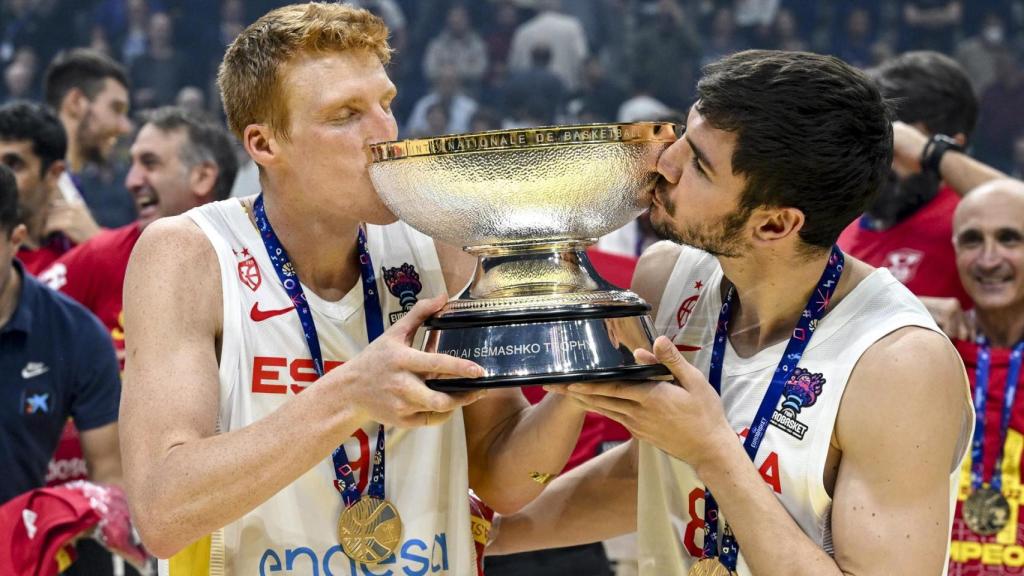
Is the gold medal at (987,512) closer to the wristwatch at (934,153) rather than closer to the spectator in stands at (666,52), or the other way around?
the wristwatch at (934,153)

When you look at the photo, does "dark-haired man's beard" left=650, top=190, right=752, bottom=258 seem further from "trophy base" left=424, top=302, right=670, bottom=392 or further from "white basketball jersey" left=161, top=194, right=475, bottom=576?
"white basketball jersey" left=161, top=194, right=475, bottom=576

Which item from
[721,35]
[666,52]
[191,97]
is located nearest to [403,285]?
[191,97]

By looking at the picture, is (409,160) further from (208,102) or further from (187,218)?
(208,102)

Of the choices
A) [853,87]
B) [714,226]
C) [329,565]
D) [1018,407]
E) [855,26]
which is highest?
[853,87]

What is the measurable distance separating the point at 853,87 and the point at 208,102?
9.06 meters

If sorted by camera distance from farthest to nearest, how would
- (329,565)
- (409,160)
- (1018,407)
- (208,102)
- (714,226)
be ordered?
(208,102)
(1018,407)
(329,565)
(714,226)
(409,160)

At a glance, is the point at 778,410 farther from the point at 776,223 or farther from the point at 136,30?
the point at 136,30

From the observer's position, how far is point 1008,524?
3912 millimetres

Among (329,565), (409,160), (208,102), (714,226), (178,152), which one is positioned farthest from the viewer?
(208,102)

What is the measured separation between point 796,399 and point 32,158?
420 centimetres

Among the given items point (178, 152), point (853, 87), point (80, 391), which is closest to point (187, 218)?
point (853, 87)

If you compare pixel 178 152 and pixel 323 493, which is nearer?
pixel 323 493

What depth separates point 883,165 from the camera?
2201 mm

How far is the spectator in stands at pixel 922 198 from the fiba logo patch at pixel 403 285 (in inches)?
96.0
